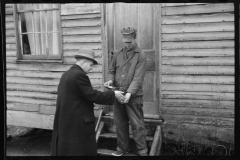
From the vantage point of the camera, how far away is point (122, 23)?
16.0ft

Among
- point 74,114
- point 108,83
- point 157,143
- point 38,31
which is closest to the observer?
point 74,114

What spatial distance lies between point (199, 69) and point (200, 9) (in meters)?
1.11

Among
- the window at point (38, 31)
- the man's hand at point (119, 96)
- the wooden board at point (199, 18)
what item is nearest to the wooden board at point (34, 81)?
the window at point (38, 31)

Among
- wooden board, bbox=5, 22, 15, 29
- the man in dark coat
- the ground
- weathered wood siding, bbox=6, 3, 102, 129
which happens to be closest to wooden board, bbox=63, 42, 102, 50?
weathered wood siding, bbox=6, 3, 102, 129

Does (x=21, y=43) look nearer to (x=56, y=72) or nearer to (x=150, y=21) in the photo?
(x=56, y=72)

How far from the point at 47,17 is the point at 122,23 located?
1949mm

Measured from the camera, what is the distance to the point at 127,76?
385 cm

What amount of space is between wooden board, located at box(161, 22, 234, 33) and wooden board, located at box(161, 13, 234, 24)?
6 cm

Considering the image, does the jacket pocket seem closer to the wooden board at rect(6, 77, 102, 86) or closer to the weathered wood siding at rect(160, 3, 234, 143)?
the weathered wood siding at rect(160, 3, 234, 143)

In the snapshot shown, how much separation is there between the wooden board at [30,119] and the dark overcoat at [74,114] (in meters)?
2.41

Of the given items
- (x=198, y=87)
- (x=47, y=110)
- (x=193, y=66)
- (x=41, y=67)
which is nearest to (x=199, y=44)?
(x=193, y=66)

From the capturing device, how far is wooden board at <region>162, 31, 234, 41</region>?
4139 mm

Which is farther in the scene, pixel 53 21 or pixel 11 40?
pixel 11 40

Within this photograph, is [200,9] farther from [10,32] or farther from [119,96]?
[10,32]
